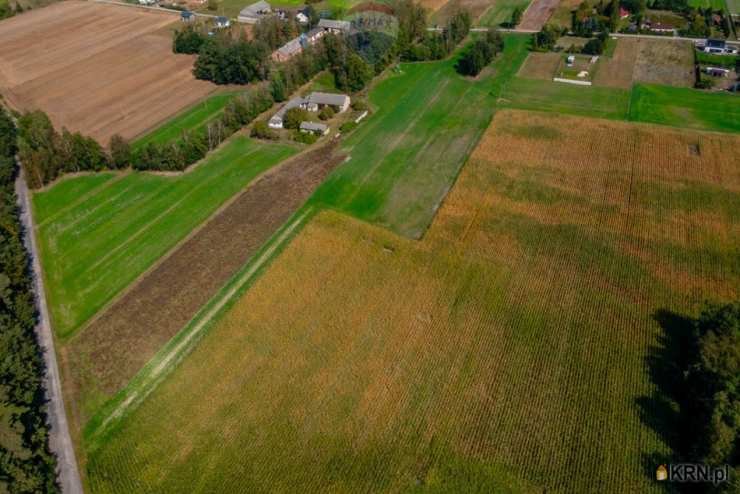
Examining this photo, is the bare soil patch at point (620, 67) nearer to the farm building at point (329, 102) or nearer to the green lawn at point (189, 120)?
the farm building at point (329, 102)

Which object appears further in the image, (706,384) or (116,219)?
(116,219)

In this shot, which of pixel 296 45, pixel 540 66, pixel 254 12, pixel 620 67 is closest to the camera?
pixel 620 67

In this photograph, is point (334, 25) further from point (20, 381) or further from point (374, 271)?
point (20, 381)

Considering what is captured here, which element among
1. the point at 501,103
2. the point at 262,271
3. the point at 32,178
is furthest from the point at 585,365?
the point at 32,178

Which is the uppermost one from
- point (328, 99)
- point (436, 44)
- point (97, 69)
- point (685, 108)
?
point (436, 44)

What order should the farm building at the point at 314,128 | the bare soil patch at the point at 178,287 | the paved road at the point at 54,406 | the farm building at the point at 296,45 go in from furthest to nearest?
the farm building at the point at 296,45 → the farm building at the point at 314,128 → the bare soil patch at the point at 178,287 → the paved road at the point at 54,406

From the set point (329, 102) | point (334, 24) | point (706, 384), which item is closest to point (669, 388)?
point (706, 384)

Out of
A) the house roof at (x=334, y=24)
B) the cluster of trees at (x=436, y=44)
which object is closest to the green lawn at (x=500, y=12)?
the cluster of trees at (x=436, y=44)
